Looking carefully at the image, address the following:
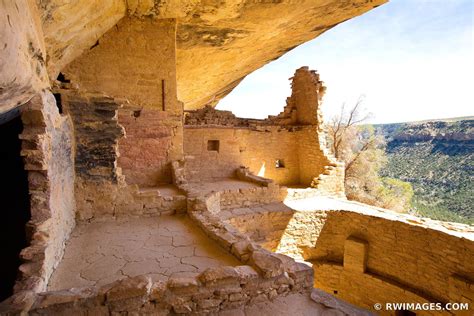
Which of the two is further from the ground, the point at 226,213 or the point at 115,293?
the point at 115,293

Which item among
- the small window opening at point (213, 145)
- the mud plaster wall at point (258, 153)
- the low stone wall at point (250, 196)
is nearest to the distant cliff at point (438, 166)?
the mud plaster wall at point (258, 153)

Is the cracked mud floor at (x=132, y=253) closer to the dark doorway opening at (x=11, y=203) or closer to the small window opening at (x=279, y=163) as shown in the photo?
the dark doorway opening at (x=11, y=203)

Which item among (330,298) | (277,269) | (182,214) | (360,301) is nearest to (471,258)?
(360,301)

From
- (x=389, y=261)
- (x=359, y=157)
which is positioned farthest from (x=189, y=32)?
(x=359, y=157)

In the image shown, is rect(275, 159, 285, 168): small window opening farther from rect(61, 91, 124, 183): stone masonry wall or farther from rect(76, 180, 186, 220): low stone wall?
rect(61, 91, 124, 183): stone masonry wall

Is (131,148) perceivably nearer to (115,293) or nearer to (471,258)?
(115,293)

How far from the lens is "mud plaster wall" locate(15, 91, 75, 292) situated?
240 cm

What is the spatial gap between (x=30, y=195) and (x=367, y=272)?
755cm

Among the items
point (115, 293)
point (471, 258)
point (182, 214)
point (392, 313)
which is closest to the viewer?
point (115, 293)

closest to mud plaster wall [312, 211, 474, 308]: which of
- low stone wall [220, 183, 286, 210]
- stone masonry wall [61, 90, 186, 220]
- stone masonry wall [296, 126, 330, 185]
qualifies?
low stone wall [220, 183, 286, 210]

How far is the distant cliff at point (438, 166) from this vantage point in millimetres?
18197

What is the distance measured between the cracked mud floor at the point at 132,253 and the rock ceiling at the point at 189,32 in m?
1.70

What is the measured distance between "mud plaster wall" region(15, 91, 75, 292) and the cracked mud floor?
0.21 m

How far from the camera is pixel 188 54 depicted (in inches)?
331
